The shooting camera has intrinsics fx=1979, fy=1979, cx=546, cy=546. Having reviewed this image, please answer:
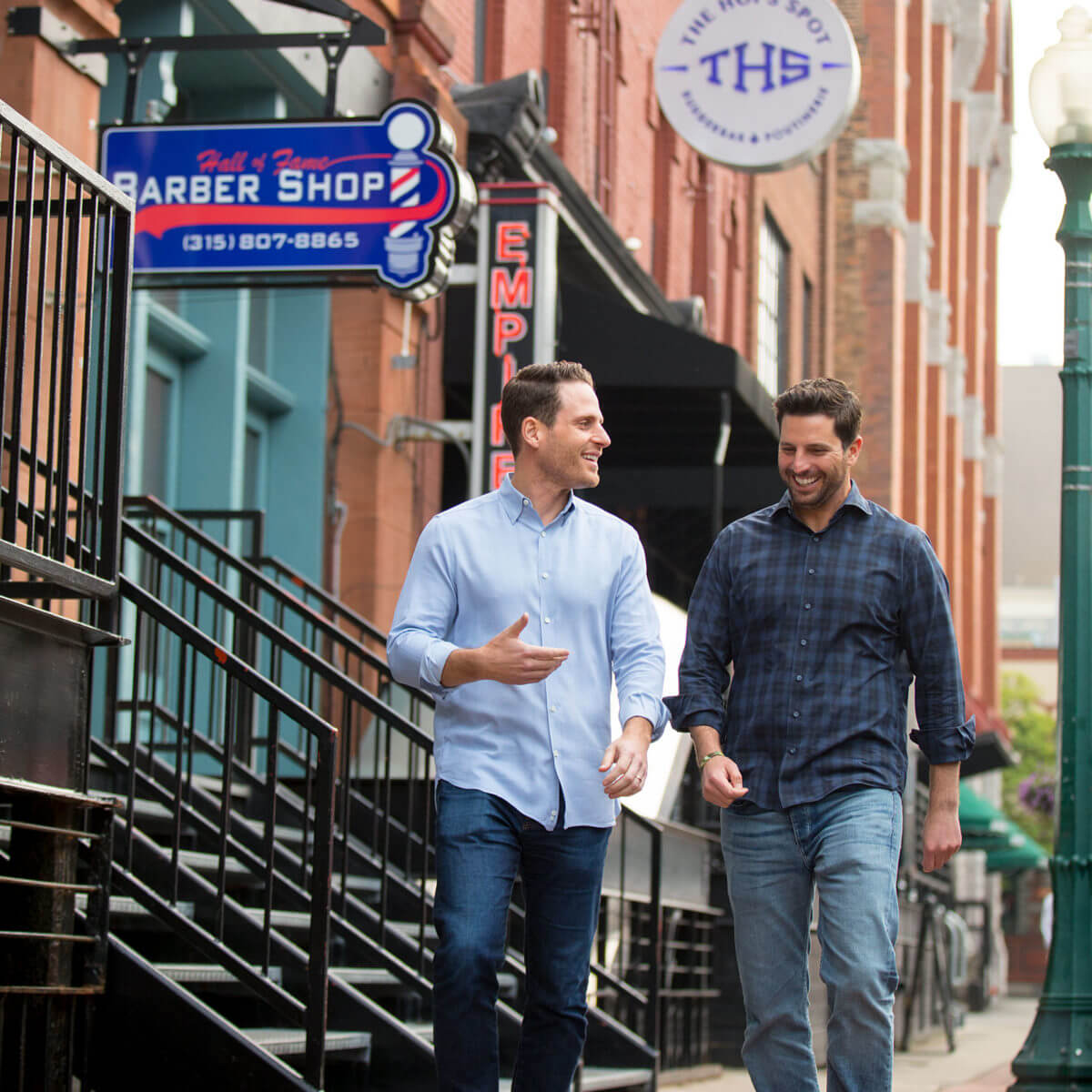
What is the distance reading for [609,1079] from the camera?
8055mm

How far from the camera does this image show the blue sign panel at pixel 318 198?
9.12 meters

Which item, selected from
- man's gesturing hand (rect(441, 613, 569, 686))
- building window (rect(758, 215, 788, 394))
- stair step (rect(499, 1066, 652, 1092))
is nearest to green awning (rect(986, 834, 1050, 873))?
building window (rect(758, 215, 788, 394))

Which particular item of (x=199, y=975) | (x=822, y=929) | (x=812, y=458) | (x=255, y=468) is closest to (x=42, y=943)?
(x=199, y=975)

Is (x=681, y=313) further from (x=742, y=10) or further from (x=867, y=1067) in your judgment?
(x=867, y=1067)

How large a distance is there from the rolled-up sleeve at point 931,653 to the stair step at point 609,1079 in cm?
314

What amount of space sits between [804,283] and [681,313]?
36.9 ft

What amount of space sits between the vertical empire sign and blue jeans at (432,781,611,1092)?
7257 millimetres

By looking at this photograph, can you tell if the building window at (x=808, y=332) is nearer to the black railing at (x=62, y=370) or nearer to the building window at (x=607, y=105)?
the building window at (x=607, y=105)

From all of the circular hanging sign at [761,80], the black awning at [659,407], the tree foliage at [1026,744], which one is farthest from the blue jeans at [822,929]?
the tree foliage at [1026,744]

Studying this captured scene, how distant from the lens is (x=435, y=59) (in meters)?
13.2

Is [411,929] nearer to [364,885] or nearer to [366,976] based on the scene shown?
[364,885]

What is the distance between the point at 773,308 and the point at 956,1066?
12.6 meters

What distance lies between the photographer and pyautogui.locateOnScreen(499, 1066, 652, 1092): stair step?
7.79m

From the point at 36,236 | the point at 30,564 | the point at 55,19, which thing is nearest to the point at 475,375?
the point at 55,19
